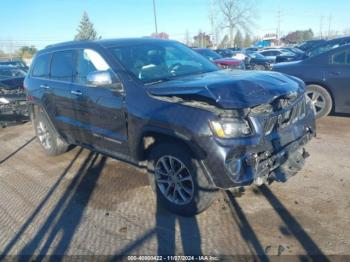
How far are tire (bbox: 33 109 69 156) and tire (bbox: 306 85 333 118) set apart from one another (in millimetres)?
4966

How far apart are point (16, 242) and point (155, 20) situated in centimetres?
2499

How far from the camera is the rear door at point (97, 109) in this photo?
4121mm

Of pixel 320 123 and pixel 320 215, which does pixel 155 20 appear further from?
pixel 320 215

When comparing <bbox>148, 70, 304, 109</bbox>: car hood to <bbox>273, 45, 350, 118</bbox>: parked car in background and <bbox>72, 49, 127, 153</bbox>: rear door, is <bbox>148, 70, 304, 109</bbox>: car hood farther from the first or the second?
<bbox>273, 45, 350, 118</bbox>: parked car in background

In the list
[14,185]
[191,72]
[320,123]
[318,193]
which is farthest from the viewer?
[320,123]

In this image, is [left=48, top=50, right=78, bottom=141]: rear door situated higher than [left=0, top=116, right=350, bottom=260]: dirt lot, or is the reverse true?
[left=48, top=50, right=78, bottom=141]: rear door

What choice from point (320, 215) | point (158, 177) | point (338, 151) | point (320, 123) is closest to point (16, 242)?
point (158, 177)

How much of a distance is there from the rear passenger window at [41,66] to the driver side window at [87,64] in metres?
1.07

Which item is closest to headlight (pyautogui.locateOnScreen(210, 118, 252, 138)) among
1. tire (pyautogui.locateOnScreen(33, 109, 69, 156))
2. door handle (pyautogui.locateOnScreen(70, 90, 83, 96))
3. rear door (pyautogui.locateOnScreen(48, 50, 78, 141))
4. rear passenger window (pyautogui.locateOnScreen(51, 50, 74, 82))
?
door handle (pyautogui.locateOnScreen(70, 90, 83, 96))

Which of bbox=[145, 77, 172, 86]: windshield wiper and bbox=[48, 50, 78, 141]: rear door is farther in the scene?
bbox=[48, 50, 78, 141]: rear door

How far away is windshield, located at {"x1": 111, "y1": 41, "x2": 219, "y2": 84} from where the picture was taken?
13.7ft

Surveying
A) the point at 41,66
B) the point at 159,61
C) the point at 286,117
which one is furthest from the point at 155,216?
the point at 41,66

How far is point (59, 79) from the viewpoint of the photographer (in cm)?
514

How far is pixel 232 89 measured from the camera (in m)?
3.41
